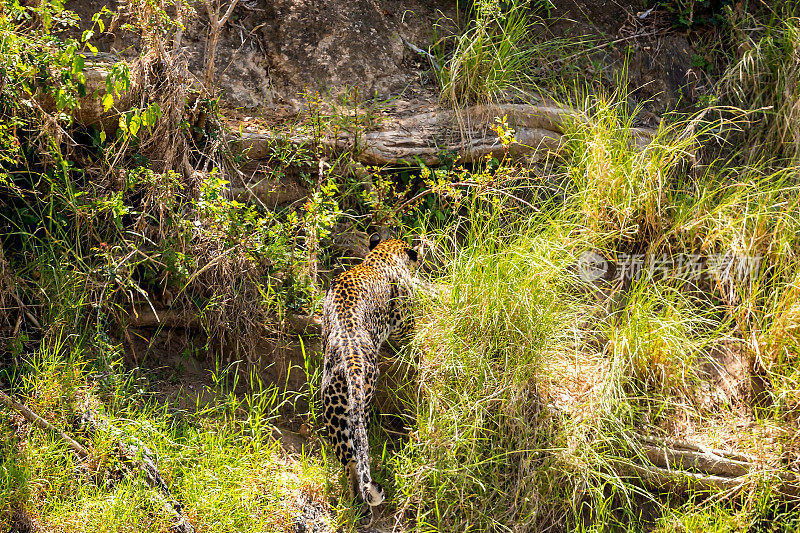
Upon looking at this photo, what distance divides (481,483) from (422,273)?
68.9 inches

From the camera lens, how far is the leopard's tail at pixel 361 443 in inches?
185

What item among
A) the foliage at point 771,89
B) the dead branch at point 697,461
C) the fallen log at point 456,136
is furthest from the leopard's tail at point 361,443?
the foliage at point 771,89

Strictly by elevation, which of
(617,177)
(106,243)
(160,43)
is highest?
(160,43)

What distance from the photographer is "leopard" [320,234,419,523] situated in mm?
4766

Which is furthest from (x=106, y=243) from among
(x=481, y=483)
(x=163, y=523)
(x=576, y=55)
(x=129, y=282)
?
(x=576, y=55)

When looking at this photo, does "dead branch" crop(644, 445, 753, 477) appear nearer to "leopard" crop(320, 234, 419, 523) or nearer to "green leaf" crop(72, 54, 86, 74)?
"leopard" crop(320, 234, 419, 523)

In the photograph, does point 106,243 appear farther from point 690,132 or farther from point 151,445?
point 690,132

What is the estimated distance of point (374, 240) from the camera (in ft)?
20.4

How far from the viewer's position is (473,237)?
5.92 m

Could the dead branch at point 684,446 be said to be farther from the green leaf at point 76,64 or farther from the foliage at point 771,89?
the green leaf at point 76,64
